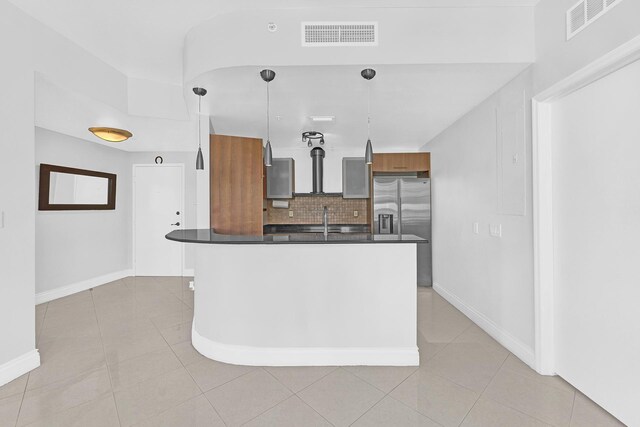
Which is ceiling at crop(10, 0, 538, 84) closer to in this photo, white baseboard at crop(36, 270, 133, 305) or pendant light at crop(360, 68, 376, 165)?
pendant light at crop(360, 68, 376, 165)

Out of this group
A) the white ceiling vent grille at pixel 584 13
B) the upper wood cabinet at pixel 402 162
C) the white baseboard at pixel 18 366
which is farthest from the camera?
the upper wood cabinet at pixel 402 162

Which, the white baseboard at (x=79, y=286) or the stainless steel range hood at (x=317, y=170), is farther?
the stainless steel range hood at (x=317, y=170)

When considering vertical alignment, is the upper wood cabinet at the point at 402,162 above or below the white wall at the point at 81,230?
above

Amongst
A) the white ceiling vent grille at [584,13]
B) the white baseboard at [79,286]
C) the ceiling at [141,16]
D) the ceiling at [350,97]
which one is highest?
the ceiling at [141,16]

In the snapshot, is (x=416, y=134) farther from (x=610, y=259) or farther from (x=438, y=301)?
(x=610, y=259)

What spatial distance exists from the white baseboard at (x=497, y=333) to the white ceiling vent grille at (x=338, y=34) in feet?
8.89

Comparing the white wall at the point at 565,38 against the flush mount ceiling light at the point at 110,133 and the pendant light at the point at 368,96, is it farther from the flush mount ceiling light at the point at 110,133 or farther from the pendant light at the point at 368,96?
the flush mount ceiling light at the point at 110,133

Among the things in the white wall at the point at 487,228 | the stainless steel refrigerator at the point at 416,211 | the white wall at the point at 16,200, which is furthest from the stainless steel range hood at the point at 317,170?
the white wall at the point at 16,200

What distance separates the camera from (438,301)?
12.7 feet

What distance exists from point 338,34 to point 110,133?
3.19m

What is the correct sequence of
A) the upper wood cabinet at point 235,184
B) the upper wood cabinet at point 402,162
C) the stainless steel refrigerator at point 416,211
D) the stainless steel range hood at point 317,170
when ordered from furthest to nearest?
the stainless steel range hood at point 317,170
the upper wood cabinet at point 402,162
the stainless steel refrigerator at point 416,211
the upper wood cabinet at point 235,184

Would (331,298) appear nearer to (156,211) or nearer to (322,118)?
(322,118)

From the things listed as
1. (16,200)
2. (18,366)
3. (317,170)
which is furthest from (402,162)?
(18,366)

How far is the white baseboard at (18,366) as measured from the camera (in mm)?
2039
